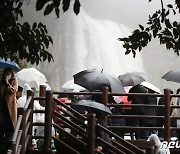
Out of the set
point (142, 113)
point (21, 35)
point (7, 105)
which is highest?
point (21, 35)

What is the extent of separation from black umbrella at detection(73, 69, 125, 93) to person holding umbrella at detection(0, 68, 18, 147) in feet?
7.69

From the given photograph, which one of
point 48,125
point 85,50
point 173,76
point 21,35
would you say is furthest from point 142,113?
point 85,50

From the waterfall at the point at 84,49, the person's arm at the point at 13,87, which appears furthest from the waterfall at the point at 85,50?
the person's arm at the point at 13,87

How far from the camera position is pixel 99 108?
877 cm

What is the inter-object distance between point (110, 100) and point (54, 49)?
31.3 meters

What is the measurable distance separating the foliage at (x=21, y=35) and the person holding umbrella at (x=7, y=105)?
101 inches

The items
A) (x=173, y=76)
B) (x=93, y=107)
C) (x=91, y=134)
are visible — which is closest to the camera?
(x=91, y=134)

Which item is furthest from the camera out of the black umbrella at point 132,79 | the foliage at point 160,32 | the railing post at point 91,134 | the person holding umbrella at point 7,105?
the black umbrella at point 132,79

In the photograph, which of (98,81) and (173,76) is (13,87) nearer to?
(98,81)

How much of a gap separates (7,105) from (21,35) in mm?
3144

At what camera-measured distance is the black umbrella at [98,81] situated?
1065 cm

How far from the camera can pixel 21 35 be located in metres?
5.42

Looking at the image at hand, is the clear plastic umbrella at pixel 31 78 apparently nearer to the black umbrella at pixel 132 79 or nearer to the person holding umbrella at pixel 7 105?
the black umbrella at pixel 132 79

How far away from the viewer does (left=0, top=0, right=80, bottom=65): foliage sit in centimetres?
468
